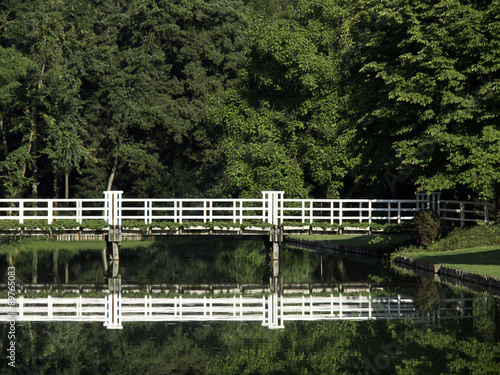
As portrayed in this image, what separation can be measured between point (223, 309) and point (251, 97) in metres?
32.3

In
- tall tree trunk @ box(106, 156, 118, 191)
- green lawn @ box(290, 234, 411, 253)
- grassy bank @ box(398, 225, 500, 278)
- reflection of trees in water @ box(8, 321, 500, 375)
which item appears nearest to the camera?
reflection of trees in water @ box(8, 321, 500, 375)

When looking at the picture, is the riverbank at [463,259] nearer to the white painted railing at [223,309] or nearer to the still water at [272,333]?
the still water at [272,333]

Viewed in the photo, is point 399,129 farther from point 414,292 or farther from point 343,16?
point 343,16

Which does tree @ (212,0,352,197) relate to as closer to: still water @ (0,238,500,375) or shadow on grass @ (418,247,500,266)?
shadow on grass @ (418,247,500,266)

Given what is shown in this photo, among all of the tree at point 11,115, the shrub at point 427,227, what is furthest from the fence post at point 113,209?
the tree at point 11,115

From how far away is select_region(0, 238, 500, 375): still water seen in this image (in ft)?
43.2

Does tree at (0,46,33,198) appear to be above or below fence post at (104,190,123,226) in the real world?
above

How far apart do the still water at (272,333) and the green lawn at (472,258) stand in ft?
5.35

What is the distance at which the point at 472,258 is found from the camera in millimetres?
27641

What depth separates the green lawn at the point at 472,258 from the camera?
24781 mm

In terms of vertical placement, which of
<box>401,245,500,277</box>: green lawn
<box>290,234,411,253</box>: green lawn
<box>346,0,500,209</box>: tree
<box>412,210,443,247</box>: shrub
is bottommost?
<box>290,234,411,253</box>: green lawn

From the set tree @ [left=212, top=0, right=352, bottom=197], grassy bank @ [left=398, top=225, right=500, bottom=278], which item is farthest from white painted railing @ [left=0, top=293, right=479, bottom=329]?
tree @ [left=212, top=0, right=352, bottom=197]

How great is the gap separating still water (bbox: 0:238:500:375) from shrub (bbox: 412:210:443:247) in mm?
4432

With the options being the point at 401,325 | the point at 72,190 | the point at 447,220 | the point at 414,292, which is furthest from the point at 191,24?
the point at 401,325
